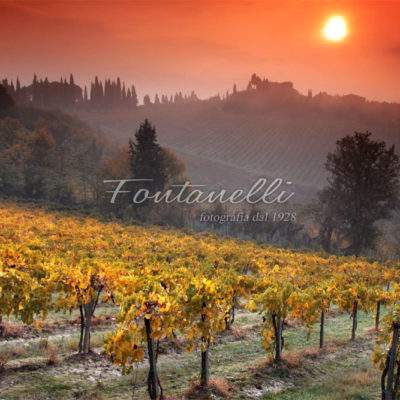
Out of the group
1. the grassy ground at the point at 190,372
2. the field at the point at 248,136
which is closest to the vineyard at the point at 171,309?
the grassy ground at the point at 190,372

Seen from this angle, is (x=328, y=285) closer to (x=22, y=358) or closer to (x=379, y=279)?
(x=379, y=279)

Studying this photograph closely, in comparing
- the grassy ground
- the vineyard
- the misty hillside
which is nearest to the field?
the misty hillside

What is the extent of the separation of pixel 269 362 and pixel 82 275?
6.00 m

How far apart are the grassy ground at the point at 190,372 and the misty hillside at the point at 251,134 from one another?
80408 millimetres

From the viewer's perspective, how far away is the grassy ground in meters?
8.12

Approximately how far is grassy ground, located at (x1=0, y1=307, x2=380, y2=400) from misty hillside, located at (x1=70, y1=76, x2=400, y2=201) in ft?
264

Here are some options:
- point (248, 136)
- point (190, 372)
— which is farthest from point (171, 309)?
point (248, 136)

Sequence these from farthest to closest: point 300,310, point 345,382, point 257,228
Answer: point 257,228
point 300,310
point 345,382

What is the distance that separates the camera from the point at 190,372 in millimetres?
9516

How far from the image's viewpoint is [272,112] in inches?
7554

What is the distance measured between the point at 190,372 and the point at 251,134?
150831mm

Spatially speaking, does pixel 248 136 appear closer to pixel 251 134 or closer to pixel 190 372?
pixel 251 134

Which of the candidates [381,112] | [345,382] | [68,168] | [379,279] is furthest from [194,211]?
[381,112]

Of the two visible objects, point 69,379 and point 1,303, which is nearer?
point 1,303
